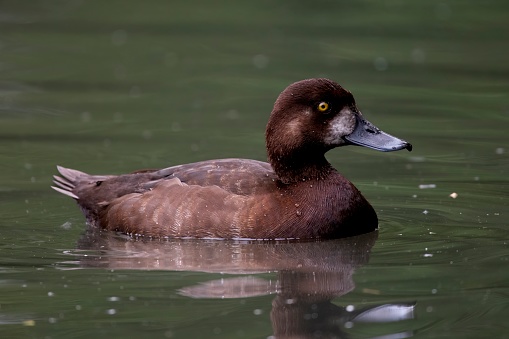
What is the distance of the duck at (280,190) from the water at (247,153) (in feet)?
0.56

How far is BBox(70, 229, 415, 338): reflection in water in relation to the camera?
7121mm

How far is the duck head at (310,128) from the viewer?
9391mm

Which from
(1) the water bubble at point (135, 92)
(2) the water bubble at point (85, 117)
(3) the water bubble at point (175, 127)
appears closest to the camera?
(3) the water bubble at point (175, 127)

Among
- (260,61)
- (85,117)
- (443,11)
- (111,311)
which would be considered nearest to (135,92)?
(85,117)

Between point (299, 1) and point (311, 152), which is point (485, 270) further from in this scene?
point (299, 1)

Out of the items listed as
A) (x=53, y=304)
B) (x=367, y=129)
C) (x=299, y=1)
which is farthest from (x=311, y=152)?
(x=299, y=1)

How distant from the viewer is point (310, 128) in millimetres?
9414

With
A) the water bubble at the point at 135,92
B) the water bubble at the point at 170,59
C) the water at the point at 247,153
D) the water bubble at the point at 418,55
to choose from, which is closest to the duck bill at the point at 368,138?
the water at the point at 247,153

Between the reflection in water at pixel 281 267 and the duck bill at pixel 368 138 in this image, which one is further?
the duck bill at pixel 368 138

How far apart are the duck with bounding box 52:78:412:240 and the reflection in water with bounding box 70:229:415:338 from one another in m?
0.12

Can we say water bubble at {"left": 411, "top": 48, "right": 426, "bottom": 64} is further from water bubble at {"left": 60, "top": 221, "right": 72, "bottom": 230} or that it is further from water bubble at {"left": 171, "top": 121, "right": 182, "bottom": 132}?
water bubble at {"left": 60, "top": 221, "right": 72, "bottom": 230}

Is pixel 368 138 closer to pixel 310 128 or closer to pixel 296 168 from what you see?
pixel 310 128

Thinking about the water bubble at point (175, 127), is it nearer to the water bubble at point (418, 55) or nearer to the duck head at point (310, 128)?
the duck head at point (310, 128)

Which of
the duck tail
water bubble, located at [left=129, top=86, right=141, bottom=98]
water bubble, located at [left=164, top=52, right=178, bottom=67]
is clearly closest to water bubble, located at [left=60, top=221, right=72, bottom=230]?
the duck tail
